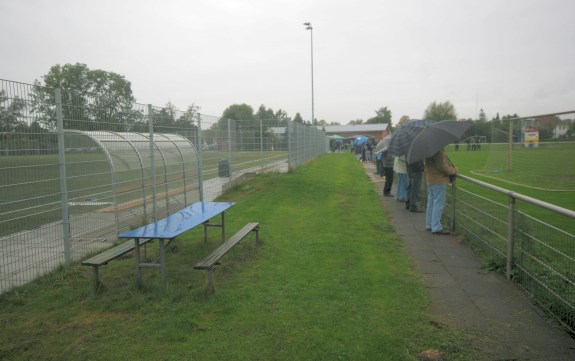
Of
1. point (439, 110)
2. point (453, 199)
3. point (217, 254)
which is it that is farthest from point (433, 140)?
point (439, 110)

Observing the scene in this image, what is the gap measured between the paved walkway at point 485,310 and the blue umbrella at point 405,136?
2988 millimetres

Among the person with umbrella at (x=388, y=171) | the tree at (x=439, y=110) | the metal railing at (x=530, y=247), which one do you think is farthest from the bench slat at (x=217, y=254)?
the tree at (x=439, y=110)

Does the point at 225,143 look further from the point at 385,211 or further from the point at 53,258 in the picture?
the point at 53,258

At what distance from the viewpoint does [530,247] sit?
4.84m

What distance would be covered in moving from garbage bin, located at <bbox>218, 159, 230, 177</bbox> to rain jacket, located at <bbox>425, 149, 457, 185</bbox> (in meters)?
7.08

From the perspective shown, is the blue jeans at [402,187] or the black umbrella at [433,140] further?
the blue jeans at [402,187]

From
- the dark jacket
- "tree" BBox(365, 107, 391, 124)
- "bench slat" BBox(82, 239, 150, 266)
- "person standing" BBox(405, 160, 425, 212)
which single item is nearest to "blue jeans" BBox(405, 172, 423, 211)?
"person standing" BBox(405, 160, 425, 212)

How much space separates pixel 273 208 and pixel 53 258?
215 inches

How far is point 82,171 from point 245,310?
3.77 meters

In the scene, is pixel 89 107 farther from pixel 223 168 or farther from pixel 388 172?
pixel 388 172

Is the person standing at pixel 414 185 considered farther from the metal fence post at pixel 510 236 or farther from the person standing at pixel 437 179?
the metal fence post at pixel 510 236

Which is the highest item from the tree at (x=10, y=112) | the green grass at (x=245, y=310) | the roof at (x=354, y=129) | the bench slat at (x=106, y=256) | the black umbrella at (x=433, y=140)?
the roof at (x=354, y=129)

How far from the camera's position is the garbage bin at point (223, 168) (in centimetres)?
1335

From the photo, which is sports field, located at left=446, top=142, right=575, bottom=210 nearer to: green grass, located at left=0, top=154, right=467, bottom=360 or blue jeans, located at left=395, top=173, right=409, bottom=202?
blue jeans, located at left=395, top=173, right=409, bottom=202
